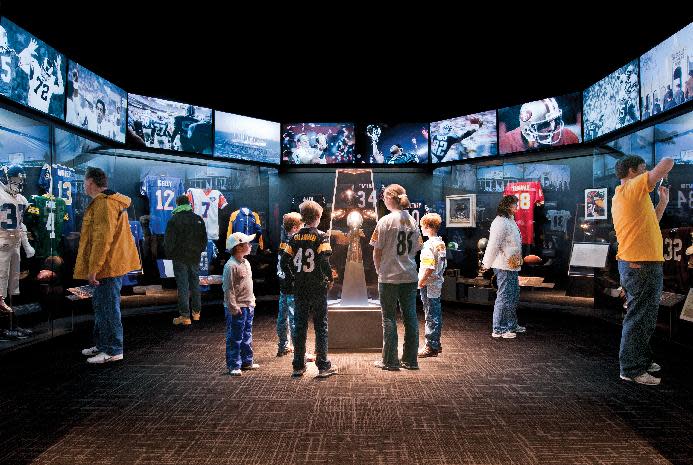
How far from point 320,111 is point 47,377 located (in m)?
7.88

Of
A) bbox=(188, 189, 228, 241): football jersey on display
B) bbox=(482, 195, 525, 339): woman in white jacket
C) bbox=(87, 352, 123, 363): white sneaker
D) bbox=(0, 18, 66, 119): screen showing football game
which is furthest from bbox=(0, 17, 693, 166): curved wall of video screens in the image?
bbox=(87, 352, 123, 363): white sneaker

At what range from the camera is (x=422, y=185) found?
11.0 meters

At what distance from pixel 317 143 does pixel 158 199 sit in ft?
11.5

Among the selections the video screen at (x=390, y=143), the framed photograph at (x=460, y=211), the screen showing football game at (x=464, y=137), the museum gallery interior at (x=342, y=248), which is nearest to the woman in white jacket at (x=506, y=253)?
the museum gallery interior at (x=342, y=248)

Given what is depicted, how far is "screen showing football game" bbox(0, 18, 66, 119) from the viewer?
17.7 feet

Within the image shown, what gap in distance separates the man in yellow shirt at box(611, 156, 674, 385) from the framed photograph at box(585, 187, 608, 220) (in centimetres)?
460

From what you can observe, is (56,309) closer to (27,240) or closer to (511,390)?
(27,240)

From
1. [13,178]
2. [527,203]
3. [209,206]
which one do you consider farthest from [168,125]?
[527,203]

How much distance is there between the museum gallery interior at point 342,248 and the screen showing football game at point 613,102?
0.04 m

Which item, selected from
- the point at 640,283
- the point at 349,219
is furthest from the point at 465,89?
the point at 640,283

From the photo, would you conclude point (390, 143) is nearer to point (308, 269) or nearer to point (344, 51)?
point (344, 51)

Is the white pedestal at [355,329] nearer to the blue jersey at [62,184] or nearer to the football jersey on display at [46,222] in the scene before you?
the football jersey on display at [46,222]

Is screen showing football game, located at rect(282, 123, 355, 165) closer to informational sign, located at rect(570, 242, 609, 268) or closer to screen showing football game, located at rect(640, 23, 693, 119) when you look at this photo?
informational sign, located at rect(570, 242, 609, 268)

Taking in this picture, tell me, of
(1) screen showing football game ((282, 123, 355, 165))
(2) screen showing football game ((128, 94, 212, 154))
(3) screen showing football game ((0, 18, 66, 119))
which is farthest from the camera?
(1) screen showing football game ((282, 123, 355, 165))
